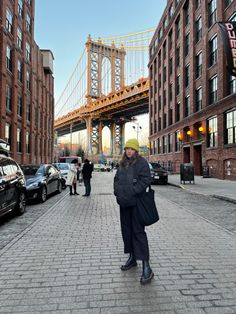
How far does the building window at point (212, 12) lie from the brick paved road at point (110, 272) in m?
24.3

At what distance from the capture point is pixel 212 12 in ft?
87.5

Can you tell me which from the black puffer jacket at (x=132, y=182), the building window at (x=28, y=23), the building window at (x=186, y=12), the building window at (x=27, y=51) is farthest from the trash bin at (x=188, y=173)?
the building window at (x=28, y=23)

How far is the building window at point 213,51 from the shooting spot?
25.6 metres

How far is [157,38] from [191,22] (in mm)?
18420

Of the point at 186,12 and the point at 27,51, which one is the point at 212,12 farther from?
the point at 27,51

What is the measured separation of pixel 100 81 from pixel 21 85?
5409 cm

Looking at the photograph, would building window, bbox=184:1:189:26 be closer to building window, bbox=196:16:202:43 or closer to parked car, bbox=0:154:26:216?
building window, bbox=196:16:202:43

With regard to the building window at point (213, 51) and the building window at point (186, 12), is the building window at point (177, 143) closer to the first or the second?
the building window at point (213, 51)

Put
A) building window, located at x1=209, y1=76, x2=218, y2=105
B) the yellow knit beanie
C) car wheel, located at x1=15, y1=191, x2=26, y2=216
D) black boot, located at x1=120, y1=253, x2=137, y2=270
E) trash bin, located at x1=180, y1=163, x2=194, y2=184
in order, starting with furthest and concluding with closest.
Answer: building window, located at x1=209, y1=76, x2=218, y2=105 → trash bin, located at x1=180, y1=163, x2=194, y2=184 → car wheel, located at x1=15, y1=191, x2=26, y2=216 → black boot, located at x1=120, y1=253, x2=137, y2=270 → the yellow knit beanie

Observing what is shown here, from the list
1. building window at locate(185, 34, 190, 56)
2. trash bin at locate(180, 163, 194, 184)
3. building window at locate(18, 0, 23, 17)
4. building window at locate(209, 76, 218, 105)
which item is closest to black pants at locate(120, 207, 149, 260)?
trash bin at locate(180, 163, 194, 184)

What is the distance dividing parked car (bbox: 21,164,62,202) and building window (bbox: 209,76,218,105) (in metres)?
16.9

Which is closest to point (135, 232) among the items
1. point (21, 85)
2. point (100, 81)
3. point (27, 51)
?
point (21, 85)

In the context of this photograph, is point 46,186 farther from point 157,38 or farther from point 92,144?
point 92,144

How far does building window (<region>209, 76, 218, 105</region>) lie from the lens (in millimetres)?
25453
